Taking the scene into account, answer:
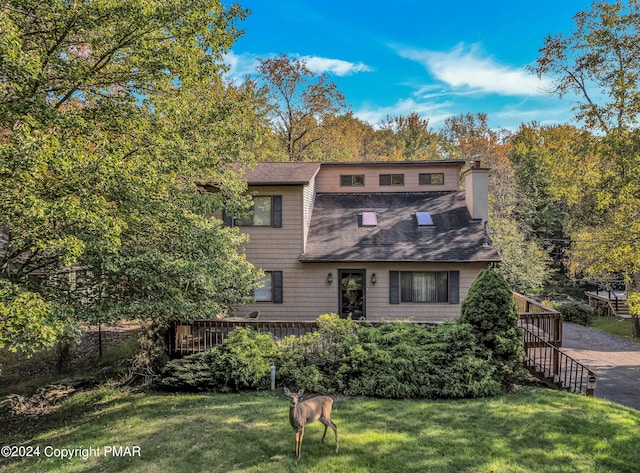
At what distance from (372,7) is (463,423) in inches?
704

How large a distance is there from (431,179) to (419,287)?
231 inches

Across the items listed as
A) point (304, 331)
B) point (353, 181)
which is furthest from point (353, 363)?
point (353, 181)

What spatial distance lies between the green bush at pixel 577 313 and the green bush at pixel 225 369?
1792 centimetres

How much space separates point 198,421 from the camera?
650cm

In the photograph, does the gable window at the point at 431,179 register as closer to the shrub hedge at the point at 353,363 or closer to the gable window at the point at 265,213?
the gable window at the point at 265,213

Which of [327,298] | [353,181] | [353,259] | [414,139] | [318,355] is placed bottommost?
[318,355]

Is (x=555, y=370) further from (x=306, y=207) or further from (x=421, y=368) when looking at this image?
(x=306, y=207)

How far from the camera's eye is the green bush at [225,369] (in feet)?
26.6

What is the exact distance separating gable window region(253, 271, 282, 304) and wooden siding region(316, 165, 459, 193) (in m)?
5.15

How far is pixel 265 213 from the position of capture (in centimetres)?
1253

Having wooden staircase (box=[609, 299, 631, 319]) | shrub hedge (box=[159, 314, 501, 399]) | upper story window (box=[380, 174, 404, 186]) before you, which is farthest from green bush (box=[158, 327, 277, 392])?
wooden staircase (box=[609, 299, 631, 319])

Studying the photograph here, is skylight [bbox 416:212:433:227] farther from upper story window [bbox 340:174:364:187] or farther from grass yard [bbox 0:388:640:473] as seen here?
grass yard [bbox 0:388:640:473]

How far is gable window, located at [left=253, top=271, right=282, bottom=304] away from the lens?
40.4 ft

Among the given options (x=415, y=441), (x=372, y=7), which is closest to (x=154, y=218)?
(x=415, y=441)
